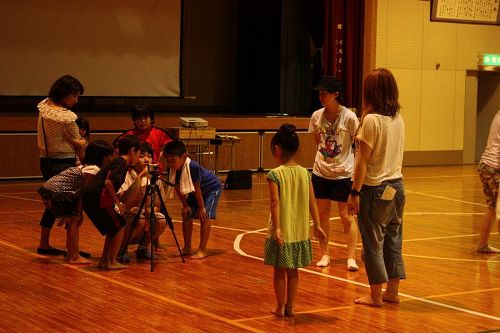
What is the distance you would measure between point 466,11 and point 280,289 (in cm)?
1015

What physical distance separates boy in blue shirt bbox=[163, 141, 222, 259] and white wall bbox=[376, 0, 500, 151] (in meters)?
10.7

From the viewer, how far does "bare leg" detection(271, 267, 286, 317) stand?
593cm

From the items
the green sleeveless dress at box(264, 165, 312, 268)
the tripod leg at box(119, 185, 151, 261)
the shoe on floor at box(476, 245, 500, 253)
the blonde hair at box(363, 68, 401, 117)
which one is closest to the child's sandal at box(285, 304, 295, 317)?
the green sleeveless dress at box(264, 165, 312, 268)

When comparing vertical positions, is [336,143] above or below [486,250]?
above

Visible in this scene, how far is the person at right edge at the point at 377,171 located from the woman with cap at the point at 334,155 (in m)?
1.44

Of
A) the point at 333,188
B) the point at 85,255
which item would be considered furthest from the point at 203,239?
the point at 333,188

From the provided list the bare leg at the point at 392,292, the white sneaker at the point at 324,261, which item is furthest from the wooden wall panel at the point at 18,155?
the bare leg at the point at 392,292

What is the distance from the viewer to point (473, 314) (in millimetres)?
6230

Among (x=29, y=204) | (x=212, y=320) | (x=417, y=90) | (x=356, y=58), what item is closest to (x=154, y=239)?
(x=212, y=320)

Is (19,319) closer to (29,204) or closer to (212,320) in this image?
(212,320)

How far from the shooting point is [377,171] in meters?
6.20

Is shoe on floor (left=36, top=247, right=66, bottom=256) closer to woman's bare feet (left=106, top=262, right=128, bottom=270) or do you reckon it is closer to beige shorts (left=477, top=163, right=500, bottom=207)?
woman's bare feet (left=106, top=262, right=128, bottom=270)

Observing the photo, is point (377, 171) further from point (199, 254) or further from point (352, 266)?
point (199, 254)

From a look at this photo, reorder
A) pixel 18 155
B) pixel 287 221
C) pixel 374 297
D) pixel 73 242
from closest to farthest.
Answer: pixel 287 221, pixel 374 297, pixel 73 242, pixel 18 155
